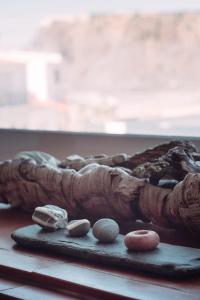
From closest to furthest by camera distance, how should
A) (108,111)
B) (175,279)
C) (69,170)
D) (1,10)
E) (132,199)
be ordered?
(175,279)
(132,199)
(69,170)
(108,111)
(1,10)

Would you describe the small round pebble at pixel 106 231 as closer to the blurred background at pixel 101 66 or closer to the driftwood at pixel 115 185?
the driftwood at pixel 115 185

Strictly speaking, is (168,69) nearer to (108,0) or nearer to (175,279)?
(108,0)

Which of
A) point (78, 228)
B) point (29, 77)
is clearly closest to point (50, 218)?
point (78, 228)

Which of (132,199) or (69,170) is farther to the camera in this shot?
(69,170)

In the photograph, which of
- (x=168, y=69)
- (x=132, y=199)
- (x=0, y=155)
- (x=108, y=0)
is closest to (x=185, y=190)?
(x=132, y=199)

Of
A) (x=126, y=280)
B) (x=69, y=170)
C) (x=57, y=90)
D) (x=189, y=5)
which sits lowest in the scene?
(x=126, y=280)

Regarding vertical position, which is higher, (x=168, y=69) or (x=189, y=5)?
(x=189, y=5)

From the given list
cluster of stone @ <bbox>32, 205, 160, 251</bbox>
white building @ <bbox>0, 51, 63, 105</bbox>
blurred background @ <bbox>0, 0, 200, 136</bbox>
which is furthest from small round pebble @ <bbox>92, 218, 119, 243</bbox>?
white building @ <bbox>0, 51, 63, 105</bbox>
